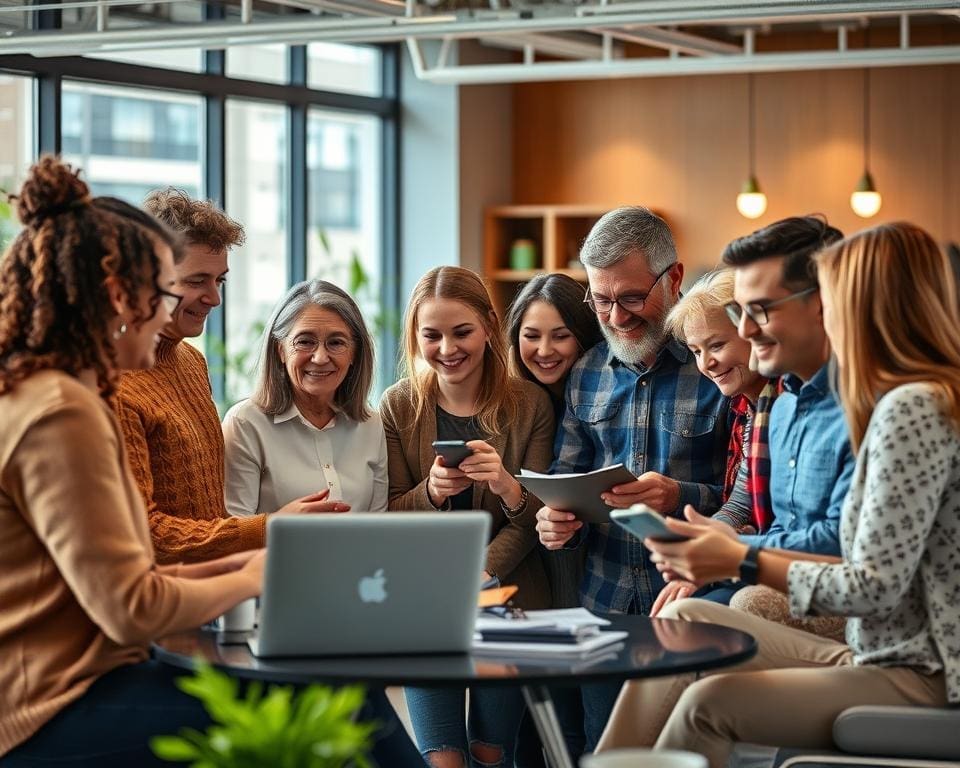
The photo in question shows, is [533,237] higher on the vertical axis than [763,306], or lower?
higher

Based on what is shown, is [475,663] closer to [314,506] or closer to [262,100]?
[314,506]

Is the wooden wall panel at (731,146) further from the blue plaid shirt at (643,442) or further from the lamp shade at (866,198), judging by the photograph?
the blue plaid shirt at (643,442)

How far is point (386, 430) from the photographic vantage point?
3.91 m

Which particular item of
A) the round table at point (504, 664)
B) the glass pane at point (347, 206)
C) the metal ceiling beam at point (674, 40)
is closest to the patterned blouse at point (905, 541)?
the round table at point (504, 664)

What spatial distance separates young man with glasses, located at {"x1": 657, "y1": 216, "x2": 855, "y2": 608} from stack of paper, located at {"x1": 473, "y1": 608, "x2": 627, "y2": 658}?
426mm

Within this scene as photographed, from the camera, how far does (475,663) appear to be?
244 centimetres

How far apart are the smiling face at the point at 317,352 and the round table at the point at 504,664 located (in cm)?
108

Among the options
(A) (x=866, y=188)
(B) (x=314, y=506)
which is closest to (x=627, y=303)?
(B) (x=314, y=506)

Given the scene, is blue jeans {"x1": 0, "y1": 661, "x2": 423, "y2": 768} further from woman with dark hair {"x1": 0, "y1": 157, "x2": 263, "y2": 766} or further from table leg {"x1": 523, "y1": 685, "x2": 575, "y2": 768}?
table leg {"x1": 523, "y1": 685, "x2": 575, "y2": 768}

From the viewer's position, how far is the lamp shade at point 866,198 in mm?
8445

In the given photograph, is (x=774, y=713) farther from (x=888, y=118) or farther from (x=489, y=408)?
(x=888, y=118)

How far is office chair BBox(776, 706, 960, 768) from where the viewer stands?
2.60 metres

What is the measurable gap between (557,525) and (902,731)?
3.64 feet

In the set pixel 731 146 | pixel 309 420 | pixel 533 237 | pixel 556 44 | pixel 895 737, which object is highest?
pixel 556 44
